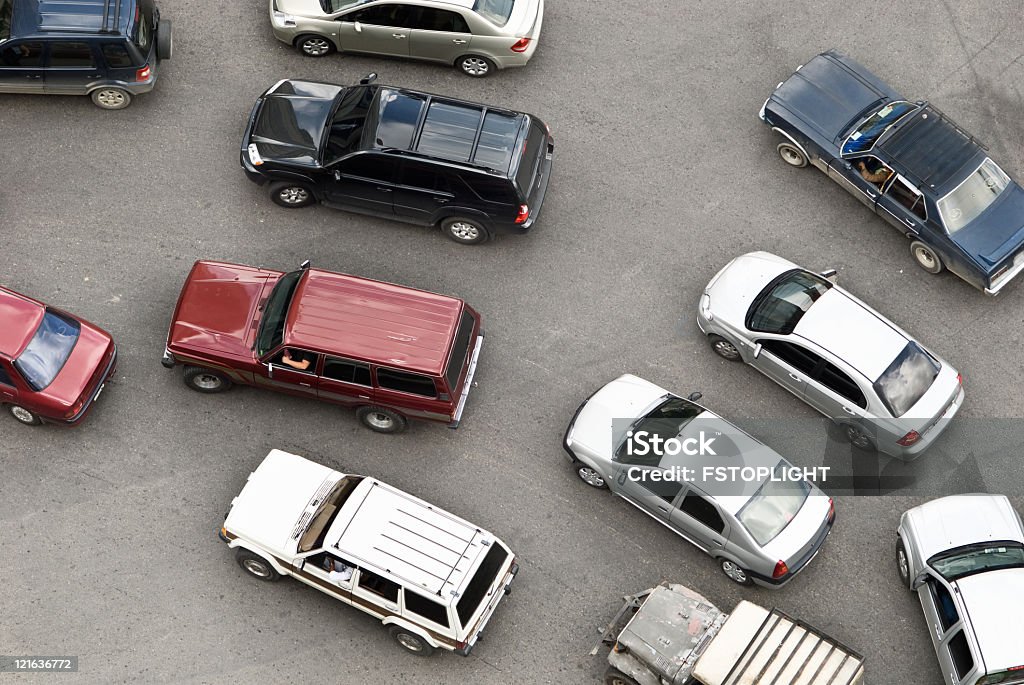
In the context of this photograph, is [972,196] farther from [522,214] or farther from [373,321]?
[373,321]

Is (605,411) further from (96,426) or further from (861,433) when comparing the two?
(96,426)

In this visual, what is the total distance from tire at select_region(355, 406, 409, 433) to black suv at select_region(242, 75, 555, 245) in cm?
339

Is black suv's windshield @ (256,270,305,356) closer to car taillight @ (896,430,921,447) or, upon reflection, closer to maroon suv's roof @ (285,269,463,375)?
maroon suv's roof @ (285,269,463,375)

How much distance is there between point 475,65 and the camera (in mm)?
18531

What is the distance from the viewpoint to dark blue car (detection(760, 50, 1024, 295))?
55.0ft

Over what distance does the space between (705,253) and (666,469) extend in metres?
4.34

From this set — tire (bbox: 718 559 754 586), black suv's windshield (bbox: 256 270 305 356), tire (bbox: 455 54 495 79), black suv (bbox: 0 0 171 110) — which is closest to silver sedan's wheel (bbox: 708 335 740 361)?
tire (bbox: 718 559 754 586)

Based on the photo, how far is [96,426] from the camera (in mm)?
15703

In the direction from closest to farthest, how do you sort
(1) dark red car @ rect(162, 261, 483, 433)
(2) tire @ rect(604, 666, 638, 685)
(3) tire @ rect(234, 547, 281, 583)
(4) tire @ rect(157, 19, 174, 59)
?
(2) tire @ rect(604, 666, 638, 685) < (3) tire @ rect(234, 547, 281, 583) < (1) dark red car @ rect(162, 261, 483, 433) < (4) tire @ rect(157, 19, 174, 59)

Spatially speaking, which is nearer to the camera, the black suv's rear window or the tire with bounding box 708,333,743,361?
the black suv's rear window

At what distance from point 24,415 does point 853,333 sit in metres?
12.3

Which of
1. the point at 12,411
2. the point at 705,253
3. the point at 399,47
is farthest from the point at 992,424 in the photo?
the point at 12,411

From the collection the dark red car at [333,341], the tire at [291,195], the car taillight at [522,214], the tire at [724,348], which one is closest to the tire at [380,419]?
the dark red car at [333,341]

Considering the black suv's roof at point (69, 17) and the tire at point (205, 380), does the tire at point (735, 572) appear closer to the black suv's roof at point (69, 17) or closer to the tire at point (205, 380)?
the tire at point (205, 380)
